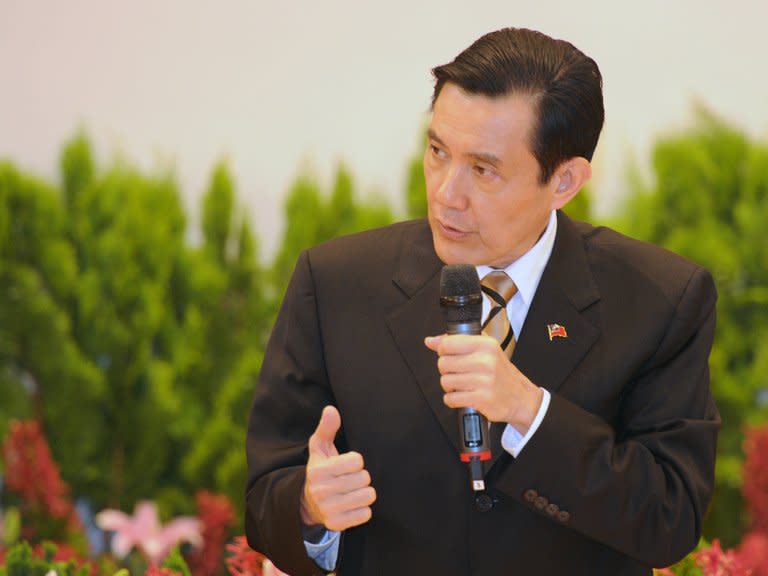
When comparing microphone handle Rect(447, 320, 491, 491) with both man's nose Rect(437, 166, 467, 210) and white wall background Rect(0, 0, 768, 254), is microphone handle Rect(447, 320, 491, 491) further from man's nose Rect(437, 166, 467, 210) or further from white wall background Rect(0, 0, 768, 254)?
white wall background Rect(0, 0, 768, 254)

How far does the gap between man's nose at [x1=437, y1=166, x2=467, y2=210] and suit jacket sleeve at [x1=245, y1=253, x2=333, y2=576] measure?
0.38 m

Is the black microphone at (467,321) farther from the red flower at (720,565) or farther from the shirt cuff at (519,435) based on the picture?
the red flower at (720,565)

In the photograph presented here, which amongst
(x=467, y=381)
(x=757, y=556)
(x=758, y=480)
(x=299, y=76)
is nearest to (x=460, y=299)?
(x=467, y=381)

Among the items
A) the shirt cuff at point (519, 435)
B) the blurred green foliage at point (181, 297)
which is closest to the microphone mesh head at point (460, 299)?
the shirt cuff at point (519, 435)

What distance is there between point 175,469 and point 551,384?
3.02 m

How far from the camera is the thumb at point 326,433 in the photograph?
6.43ft

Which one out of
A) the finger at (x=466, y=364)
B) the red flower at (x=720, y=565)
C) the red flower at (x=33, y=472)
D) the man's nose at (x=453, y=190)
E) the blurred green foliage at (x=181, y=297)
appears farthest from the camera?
the blurred green foliage at (x=181, y=297)

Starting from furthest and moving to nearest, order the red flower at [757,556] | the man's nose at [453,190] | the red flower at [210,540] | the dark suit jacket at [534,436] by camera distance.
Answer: the red flower at [210,540], the red flower at [757,556], the man's nose at [453,190], the dark suit jacket at [534,436]

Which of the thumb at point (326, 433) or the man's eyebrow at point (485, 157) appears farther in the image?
the man's eyebrow at point (485, 157)

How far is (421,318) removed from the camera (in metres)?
2.23

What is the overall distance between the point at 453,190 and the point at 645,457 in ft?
1.99

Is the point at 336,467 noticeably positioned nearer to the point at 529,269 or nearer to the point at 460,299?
the point at 460,299

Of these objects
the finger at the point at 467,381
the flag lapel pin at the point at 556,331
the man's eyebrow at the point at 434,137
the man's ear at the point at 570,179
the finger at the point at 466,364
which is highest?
the man's eyebrow at the point at 434,137

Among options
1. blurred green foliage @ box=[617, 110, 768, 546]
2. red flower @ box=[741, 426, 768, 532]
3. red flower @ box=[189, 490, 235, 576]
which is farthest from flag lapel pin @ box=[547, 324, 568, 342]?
blurred green foliage @ box=[617, 110, 768, 546]
